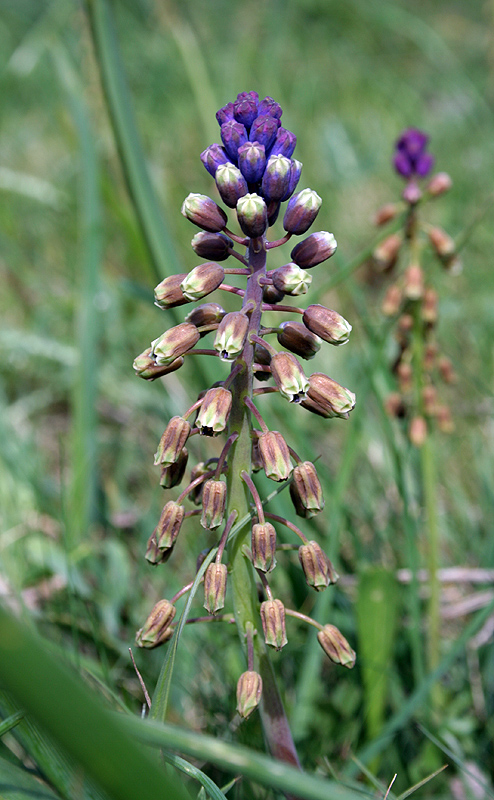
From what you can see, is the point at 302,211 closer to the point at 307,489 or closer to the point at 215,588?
the point at 307,489

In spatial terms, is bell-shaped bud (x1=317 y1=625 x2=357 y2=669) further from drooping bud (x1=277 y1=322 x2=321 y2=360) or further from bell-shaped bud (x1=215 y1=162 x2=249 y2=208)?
bell-shaped bud (x1=215 y1=162 x2=249 y2=208)

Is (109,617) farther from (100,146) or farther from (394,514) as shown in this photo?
(100,146)

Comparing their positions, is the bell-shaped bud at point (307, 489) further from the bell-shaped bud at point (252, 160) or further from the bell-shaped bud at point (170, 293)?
the bell-shaped bud at point (252, 160)

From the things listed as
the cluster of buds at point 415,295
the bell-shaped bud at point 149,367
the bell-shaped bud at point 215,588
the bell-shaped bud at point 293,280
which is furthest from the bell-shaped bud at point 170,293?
the cluster of buds at point 415,295

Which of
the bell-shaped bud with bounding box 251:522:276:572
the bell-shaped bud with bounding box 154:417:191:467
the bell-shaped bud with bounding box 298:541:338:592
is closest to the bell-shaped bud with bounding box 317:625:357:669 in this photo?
the bell-shaped bud with bounding box 298:541:338:592

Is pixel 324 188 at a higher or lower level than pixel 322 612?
higher

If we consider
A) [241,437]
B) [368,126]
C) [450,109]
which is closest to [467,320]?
[241,437]

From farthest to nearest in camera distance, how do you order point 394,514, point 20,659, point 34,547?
1. point 34,547
2. point 394,514
3. point 20,659
